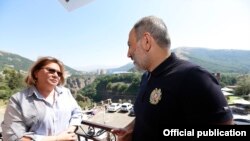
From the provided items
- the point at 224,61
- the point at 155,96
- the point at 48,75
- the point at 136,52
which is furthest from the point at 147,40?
the point at 224,61

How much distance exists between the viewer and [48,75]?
1.65 meters

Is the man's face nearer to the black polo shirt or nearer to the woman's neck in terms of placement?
the black polo shirt

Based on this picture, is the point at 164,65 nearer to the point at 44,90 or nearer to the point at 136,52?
the point at 136,52

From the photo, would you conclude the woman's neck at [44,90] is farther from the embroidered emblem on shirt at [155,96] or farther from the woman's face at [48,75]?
the embroidered emblem on shirt at [155,96]

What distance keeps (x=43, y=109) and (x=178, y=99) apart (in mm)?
967

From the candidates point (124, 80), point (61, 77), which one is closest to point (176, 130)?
point (61, 77)

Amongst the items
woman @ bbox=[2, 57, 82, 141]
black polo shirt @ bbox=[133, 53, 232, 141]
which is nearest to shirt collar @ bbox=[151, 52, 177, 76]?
black polo shirt @ bbox=[133, 53, 232, 141]

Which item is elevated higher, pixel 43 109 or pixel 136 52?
pixel 136 52

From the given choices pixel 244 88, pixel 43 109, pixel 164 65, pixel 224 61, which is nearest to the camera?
pixel 164 65

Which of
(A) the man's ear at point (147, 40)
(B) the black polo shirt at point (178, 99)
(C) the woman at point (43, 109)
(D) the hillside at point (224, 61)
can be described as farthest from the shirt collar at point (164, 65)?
(D) the hillside at point (224, 61)

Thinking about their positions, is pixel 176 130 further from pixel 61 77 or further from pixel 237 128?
pixel 61 77

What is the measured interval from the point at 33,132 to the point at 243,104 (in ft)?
79.4

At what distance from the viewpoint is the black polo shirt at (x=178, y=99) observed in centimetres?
86

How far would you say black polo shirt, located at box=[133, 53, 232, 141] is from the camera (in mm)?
856
